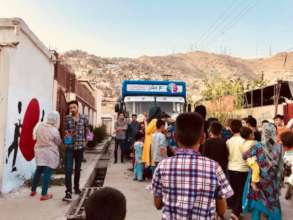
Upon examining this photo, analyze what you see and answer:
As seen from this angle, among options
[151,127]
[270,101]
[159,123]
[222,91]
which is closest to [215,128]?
[159,123]

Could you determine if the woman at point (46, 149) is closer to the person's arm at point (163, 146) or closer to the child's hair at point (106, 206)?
the person's arm at point (163, 146)

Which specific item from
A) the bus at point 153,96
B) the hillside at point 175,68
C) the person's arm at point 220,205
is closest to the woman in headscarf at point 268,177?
the person's arm at point 220,205

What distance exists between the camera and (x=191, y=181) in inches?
108

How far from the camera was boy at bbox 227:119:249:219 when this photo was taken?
242 inches

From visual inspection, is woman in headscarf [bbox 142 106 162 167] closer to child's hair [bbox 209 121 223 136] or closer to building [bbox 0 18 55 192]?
building [bbox 0 18 55 192]

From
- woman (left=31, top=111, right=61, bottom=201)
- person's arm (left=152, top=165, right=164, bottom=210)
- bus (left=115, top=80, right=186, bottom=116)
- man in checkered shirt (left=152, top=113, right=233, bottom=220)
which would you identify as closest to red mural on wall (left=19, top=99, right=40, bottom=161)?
woman (left=31, top=111, right=61, bottom=201)

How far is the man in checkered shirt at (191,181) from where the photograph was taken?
273 cm

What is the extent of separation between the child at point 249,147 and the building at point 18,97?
429 centimetres

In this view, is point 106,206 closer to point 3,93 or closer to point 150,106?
point 3,93

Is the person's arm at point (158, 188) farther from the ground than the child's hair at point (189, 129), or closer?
closer

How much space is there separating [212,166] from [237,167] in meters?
3.55

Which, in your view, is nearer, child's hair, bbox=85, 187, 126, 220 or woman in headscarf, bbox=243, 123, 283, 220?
child's hair, bbox=85, 187, 126, 220

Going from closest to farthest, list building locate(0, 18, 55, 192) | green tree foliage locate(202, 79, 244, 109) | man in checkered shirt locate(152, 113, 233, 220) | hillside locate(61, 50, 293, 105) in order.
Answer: man in checkered shirt locate(152, 113, 233, 220) → building locate(0, 18, 55, 192) → green tree foliage locate(202, 79, 244, 109) → hillside locate(61, 50, 293, 105)

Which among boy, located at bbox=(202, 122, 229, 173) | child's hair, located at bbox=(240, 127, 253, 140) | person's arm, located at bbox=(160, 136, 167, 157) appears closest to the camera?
boy, located at bbox=(202, 122, 229, 173)
